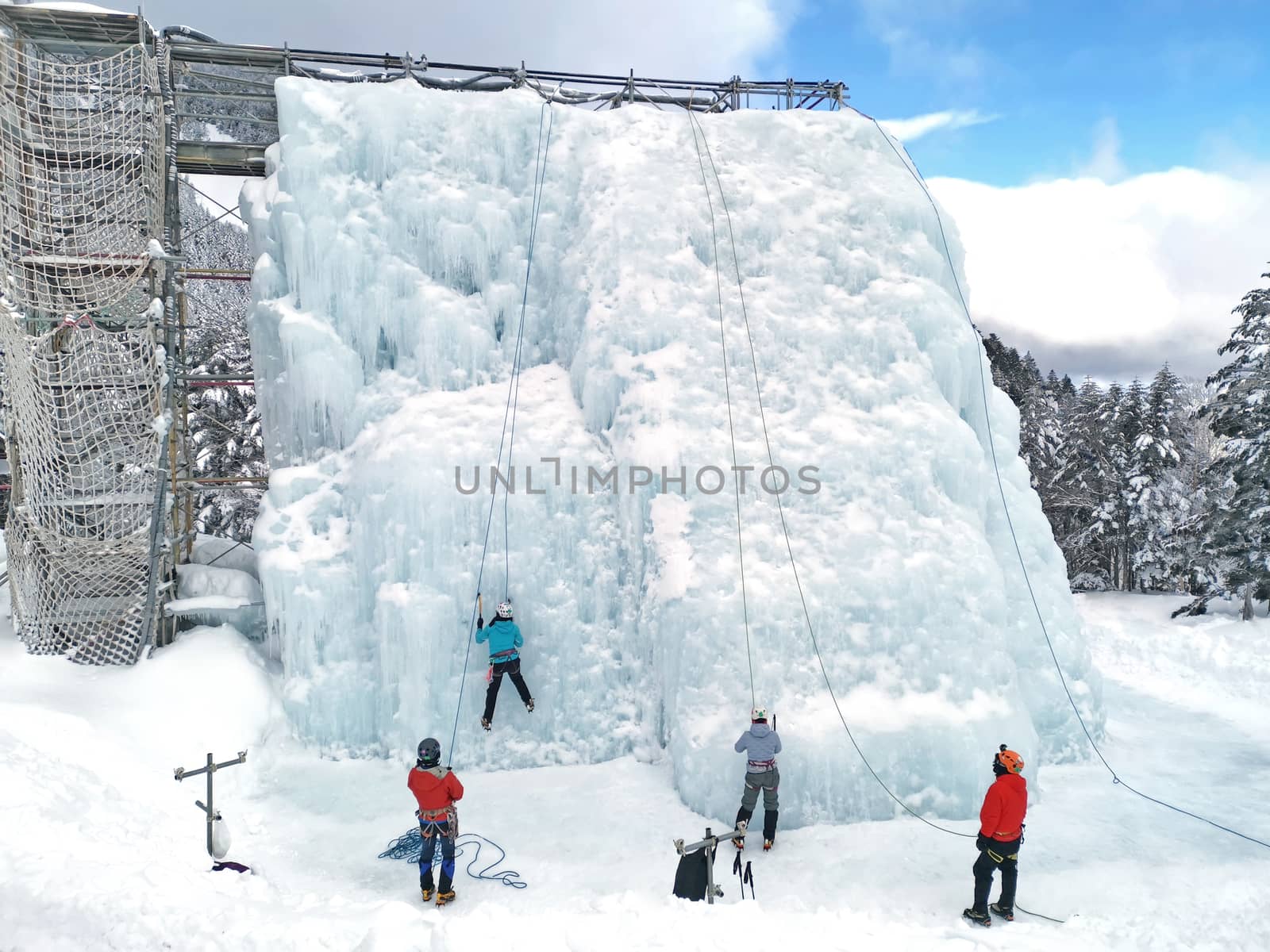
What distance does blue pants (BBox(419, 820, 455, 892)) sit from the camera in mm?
5484

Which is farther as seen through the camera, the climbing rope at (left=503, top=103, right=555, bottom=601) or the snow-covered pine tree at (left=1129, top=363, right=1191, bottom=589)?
the snow-covered pine tree at (left=1129, top=363, right=1191, bottom=589)

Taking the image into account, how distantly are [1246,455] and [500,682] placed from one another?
54.8ft

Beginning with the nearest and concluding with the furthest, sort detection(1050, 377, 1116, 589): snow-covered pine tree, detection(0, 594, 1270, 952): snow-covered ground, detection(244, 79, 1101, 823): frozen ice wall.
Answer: detection(0, 594, 1270, 952): snow-covered ground, detection(244, 79, 1101, 823): frozen ice wall, detection(1050, 377, 1116, 589): snow-covered pine tree

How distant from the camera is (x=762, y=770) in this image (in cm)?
659

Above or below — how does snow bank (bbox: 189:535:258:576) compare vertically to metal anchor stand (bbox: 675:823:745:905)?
above

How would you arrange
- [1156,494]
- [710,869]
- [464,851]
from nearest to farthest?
1. [710,869]
2. [464,851]
3. [1156,494]

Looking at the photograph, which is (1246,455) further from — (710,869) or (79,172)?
(79,172)

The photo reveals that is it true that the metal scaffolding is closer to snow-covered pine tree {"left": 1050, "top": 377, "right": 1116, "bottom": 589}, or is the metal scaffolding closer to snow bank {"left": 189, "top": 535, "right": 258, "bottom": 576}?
snow bank {"left": 189, "top": 535, "right": 258, "bottom": 576}

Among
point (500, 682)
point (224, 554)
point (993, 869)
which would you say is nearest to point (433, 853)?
point (500, 682)

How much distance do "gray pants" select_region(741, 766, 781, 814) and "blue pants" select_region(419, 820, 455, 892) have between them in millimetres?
2560

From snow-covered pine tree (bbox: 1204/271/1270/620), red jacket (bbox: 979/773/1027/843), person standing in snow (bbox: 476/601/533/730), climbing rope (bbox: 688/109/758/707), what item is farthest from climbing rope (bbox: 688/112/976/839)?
snow-covered pine tree (bbox: 1204/271/1270/620)

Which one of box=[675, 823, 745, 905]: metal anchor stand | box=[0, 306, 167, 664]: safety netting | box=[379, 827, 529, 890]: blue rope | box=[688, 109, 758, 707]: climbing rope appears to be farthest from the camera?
box=[0, 306, 167, 664]: safety netting

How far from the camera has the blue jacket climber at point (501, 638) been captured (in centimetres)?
788

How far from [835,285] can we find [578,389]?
11.7ft
